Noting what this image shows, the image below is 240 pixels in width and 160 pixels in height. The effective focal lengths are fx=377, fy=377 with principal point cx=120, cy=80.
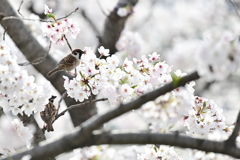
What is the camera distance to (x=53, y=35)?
317 centimetres

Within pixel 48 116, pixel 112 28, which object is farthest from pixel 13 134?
pixel 112 28

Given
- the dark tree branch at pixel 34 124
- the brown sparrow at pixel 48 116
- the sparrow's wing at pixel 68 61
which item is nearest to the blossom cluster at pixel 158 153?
the dark tree branch at pixel 34 124

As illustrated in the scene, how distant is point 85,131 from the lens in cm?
160

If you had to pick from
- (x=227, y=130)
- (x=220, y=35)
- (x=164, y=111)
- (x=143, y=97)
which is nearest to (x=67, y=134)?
(x=143, y=97)

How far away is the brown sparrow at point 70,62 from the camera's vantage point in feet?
12.5

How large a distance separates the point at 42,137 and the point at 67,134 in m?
1.51

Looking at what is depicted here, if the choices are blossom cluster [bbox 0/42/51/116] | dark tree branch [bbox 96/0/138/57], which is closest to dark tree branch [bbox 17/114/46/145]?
blossom cluster [bbox 0/42/51/116]

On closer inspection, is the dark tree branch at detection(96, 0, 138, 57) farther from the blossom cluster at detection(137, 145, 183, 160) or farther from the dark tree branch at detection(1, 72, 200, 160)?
the dark tree branch at detection(1, 72, 200, 160)

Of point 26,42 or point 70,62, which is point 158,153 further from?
point 26,42

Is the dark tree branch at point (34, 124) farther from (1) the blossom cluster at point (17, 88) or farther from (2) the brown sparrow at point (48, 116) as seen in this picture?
(2) the brown sparrow at point (48, 116)

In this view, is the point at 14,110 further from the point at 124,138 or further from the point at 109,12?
the point at 109,12

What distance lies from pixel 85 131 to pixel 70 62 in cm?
236

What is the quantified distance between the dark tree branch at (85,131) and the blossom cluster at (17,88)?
3.13 feet

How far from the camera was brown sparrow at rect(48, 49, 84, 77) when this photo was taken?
381 cm
